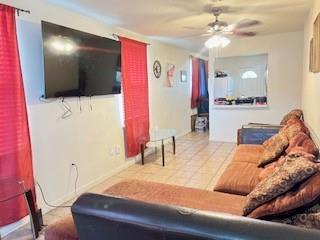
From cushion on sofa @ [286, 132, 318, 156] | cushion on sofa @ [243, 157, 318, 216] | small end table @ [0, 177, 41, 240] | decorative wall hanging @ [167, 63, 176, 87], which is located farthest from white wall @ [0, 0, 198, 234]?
cushion on sofa @ [286, 132, 318, 156]

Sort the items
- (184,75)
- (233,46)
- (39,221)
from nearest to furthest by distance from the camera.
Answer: (39,221)
(233,46)
(184,75)

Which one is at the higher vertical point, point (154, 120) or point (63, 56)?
point (63, 56)

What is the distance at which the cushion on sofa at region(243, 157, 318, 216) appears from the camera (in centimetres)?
138

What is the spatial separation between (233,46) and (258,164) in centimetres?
365

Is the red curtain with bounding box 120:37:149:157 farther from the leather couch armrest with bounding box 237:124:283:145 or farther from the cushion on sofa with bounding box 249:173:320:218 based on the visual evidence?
the cushion on sofa with bounding box 249:173:320:218

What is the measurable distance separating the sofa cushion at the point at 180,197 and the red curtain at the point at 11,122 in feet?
2.95

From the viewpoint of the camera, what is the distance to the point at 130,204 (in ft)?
4.19

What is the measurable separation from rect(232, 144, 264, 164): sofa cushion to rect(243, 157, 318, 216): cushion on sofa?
1.48 metres

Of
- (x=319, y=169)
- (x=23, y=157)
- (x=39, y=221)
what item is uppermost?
(x=319, y=169)

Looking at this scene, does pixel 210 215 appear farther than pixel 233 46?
No

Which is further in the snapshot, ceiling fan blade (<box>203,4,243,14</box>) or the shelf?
the shelf

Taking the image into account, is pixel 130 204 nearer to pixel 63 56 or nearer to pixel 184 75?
pixel 63 56

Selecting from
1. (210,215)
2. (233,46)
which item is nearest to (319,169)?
(210,215)

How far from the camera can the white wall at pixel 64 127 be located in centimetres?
272
